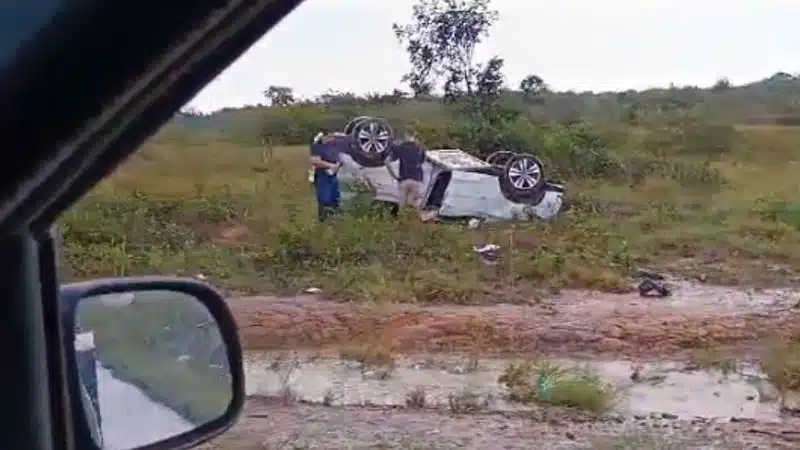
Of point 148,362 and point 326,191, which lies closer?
point 148,362

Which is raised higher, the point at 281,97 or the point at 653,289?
the point at 281,97

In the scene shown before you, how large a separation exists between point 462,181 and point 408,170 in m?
0.20

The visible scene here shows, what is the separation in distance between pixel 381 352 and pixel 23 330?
2463 millimetres

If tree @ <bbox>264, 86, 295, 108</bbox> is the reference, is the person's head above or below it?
below

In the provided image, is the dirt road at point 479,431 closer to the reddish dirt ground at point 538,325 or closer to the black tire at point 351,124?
the reddish dirt ground at point 538,325

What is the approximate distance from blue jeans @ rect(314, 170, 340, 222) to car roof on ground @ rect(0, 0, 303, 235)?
3.80 metres

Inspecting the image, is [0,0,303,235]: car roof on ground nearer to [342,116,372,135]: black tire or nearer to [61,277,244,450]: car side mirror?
[61,277,244,450]: car side mirror

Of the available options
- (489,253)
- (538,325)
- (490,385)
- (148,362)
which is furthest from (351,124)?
(148,362)

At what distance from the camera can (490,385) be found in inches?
105

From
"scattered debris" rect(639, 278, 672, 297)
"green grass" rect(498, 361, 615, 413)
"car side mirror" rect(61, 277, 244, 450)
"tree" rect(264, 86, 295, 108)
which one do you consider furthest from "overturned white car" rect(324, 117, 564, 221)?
"car side mirror" rect(61, 277, 244, 450)

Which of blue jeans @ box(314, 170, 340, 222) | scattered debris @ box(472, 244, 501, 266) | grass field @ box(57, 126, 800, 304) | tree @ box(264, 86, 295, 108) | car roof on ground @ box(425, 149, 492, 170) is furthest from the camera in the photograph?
car roof on ground @ box(425, 149, 492, 170)

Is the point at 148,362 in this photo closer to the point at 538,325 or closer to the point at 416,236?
Result: the point at 538,325

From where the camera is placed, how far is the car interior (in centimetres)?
27

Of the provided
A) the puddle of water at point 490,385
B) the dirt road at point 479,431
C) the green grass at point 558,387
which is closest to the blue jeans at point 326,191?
the puddle of water at point 490,385
